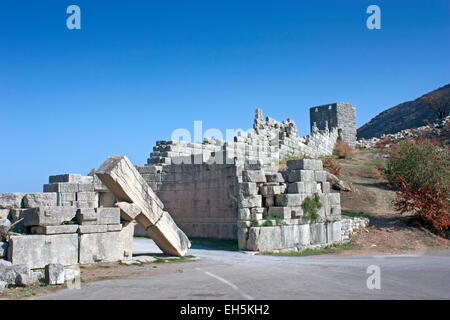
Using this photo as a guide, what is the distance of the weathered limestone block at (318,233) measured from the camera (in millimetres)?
13945

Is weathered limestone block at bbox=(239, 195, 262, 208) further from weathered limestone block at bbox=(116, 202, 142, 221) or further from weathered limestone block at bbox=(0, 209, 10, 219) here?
weathered limestone block at bbox=(0, 209, 10, 219)

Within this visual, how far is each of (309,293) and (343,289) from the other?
31.9 inches

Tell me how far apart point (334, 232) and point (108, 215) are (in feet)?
26.2

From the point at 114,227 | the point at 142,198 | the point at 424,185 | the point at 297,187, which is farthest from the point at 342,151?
the point at 114,227

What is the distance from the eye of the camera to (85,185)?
13828 millimetres

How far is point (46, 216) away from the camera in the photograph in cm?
900

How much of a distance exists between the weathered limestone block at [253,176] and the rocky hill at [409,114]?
4414 cm

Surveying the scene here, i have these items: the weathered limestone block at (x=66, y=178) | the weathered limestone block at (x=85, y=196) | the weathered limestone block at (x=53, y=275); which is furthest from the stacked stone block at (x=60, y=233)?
the weathered limestone block at (x=66, y=178)

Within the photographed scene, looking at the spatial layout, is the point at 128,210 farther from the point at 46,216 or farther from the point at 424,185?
the point at 424,185

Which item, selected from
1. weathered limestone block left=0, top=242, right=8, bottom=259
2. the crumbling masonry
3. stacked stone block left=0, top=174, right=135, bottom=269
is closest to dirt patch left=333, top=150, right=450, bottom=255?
the crumbling masonry

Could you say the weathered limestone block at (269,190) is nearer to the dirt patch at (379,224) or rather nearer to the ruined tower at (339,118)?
the dirt patch at (379,224)
